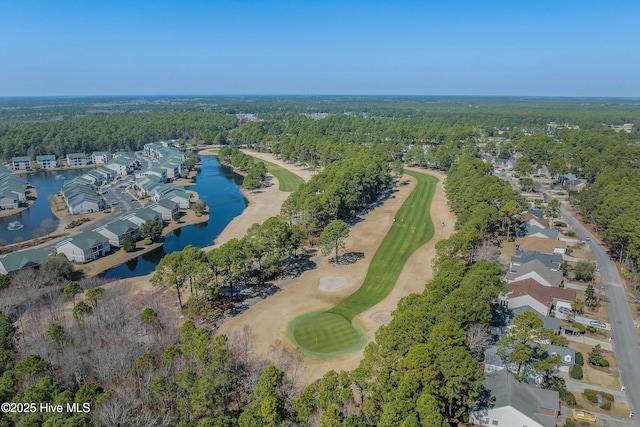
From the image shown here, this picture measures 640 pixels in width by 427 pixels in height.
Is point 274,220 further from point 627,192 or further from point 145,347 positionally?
point 627,192

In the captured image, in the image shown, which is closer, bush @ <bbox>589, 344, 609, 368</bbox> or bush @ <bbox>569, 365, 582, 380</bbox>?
bush @ <bbox>569, 365, 582, 380</bbox>

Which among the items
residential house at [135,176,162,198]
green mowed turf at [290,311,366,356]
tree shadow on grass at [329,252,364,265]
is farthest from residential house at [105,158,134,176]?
green mowed turf at [290,311,366,356]

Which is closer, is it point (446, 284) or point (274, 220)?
point (446, 284)

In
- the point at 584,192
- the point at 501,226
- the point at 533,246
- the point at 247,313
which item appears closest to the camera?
the point at 247,313

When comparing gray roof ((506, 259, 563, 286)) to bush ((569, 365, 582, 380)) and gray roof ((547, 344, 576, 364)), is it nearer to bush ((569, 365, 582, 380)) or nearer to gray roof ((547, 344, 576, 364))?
gray roof ((547, 344, 576, 364))

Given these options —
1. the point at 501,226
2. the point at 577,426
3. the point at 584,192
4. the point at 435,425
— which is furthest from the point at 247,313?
the point at 584,192

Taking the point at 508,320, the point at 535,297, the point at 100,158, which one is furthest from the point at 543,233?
the point at 100,158
